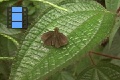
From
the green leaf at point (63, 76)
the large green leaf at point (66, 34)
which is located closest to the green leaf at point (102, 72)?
the green leaf at point (63, 76)

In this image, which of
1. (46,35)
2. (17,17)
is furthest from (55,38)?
(17,17)

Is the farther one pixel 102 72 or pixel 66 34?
pixel 102 72

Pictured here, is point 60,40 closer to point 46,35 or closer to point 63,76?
point 46,35

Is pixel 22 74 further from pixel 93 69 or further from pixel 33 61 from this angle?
pixel 93 69

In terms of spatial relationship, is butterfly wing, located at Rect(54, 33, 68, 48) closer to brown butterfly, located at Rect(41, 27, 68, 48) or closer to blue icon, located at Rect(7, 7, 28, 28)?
brown butterfly, located at Rect(41, 27, 68, 48)

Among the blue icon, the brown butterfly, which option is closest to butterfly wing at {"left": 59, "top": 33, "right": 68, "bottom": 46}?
the brown butterfly

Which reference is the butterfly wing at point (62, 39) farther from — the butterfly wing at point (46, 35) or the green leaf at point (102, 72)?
the green leaf at point (102, 72)
